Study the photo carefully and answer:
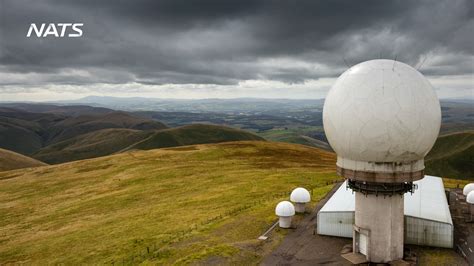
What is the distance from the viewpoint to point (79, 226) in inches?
1932

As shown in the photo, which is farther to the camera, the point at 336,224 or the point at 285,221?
the point at 285,221

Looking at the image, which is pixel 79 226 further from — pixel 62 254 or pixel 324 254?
pixel 324 254

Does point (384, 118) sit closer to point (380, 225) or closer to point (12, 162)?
point (380, 225)

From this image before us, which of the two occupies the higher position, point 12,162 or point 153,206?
point 153,206

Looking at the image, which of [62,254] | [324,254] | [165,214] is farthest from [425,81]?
[62,254]

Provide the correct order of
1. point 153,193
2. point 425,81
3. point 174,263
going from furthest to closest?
point 153,193, point 174,263, point 425,81

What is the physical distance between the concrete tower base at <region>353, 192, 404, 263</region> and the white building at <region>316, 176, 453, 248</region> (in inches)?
195

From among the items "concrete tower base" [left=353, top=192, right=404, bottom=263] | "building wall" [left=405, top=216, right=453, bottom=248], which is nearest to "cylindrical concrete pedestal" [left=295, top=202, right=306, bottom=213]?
"building wall" [left=405, top=216, right=453, bottom=248]

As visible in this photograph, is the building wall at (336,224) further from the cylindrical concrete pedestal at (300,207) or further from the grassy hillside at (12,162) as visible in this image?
the grassy hillside at (12,162)

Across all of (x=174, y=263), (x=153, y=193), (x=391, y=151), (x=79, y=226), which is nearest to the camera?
(x=391, y=151)

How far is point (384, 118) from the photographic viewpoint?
2514 cm

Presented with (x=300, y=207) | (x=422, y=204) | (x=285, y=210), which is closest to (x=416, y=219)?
(x=422, y=204)

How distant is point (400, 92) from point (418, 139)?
363 centimetres

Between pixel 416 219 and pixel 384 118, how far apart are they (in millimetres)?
13884
